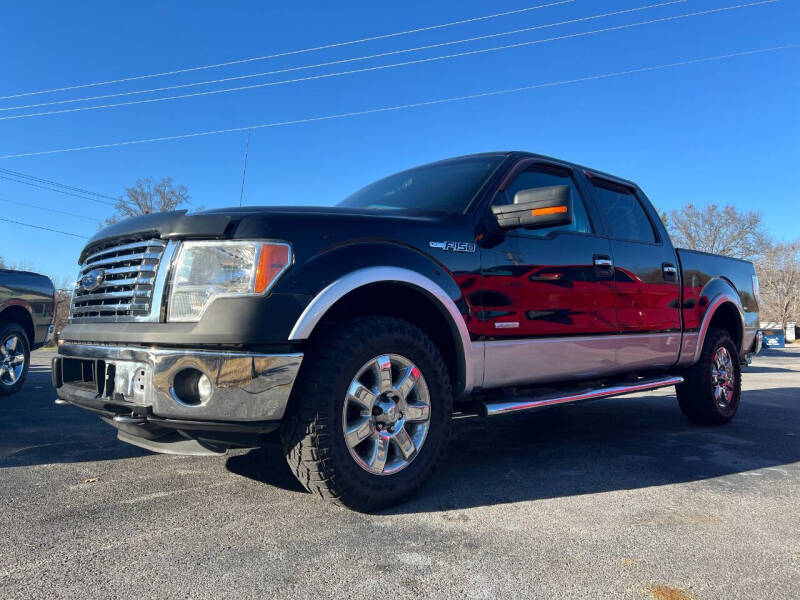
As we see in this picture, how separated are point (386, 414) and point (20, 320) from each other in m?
5.75

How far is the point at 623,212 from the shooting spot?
461 centimetres

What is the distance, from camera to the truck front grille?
102 inches

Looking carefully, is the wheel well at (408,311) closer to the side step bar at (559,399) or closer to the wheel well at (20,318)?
the side step bar at (559,399)

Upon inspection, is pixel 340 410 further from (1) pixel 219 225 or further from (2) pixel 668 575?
(2) pixel 668 575

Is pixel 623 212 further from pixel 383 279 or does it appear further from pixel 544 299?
pixel 383 279

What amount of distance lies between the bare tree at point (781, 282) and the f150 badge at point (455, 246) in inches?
2565

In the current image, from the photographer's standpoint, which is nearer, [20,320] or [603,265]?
[603,265]

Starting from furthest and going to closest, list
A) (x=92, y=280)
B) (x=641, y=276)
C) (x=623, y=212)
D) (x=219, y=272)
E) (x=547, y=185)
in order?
(x=623, y=212) → (x=641, y=276) → (x=547, y=185) → (x=92, y=280) → (x=219, y=272)

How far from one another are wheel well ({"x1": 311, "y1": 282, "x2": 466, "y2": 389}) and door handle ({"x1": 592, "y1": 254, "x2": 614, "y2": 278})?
135 cm

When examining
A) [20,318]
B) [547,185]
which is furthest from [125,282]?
[20,318]

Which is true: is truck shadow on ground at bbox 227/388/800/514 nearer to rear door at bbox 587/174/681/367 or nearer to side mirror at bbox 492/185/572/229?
rear door at bbox 587/174/681/367

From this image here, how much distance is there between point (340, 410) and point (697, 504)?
1.82 m

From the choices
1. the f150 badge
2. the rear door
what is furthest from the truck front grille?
the rear door

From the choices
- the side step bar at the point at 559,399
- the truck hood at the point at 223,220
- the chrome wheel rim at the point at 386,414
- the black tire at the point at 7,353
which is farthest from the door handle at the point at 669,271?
Answer: the black tire at the point at 7,353
